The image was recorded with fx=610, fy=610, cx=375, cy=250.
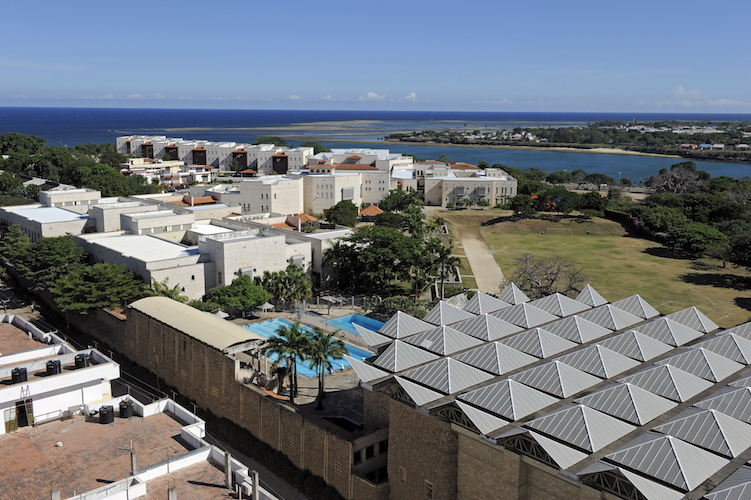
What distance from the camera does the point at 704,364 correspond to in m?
22.8

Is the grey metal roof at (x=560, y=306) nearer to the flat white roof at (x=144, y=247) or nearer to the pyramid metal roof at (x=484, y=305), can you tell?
the pyramid metal roof at (x=484, y=305)

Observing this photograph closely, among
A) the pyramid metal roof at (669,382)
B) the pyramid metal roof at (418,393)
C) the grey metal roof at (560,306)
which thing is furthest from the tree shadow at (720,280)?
the pyramid metal roof at (418,393)

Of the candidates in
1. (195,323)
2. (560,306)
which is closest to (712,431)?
(560,306)

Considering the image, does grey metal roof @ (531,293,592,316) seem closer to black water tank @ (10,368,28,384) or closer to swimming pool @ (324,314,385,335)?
swimming pool @ (324,314,385,335)

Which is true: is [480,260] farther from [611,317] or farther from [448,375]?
[448,375]

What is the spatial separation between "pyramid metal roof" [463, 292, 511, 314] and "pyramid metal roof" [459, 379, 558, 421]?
32.0 feet

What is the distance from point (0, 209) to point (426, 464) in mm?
55291

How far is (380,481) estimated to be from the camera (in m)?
23.1

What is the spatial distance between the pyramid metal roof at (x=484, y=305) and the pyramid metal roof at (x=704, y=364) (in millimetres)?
8929

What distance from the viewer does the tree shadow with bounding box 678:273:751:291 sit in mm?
54062

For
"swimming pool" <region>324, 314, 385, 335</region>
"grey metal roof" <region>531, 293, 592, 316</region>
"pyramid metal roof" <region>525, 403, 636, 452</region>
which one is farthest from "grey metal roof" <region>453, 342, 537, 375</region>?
"swimming pool" <region>324, 314, 385, 335</region>

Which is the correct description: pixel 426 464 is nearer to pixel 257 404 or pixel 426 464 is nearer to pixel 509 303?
pixel 257 404

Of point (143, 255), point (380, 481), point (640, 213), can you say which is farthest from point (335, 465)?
point (640, 213)

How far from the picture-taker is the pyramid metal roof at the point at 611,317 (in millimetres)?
28058
